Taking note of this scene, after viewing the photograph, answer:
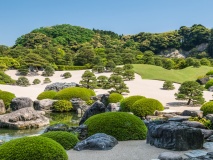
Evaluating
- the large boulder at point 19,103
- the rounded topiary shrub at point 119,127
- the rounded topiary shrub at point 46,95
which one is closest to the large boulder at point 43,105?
the large boulder at point 19,103

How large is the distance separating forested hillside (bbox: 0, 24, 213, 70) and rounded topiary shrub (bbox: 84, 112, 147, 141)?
33206mm

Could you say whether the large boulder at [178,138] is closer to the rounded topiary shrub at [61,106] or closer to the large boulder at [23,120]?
the large boulder at [23,120]

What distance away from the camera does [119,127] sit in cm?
→ 866

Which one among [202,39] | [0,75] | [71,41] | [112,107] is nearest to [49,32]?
[71,41]

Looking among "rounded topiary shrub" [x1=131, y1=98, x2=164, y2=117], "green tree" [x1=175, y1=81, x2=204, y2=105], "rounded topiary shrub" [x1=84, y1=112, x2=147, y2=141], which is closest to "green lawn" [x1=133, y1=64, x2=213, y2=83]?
"green tree" [x1=175, y1=81, x2=204, y2=105]

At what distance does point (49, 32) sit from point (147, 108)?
67.2 m

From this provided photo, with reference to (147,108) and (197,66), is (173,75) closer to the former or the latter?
(197,66)

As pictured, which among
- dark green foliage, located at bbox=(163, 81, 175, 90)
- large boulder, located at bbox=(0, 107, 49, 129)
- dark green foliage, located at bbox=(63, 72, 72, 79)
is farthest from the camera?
dark green foliage, located at bbox=(63, 72, 72, 79)

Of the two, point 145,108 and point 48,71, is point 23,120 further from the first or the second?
point 48,71

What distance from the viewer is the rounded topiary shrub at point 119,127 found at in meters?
8.60

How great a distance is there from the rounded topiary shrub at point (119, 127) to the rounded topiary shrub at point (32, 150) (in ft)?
9.21

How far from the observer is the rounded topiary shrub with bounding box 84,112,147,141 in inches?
339

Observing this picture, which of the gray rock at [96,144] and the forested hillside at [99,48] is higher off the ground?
the forested hillside at [99,48]

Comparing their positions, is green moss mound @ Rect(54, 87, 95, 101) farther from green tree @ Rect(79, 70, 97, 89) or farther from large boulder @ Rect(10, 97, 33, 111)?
green tree @ Rect(79, 70, 97, 89)
